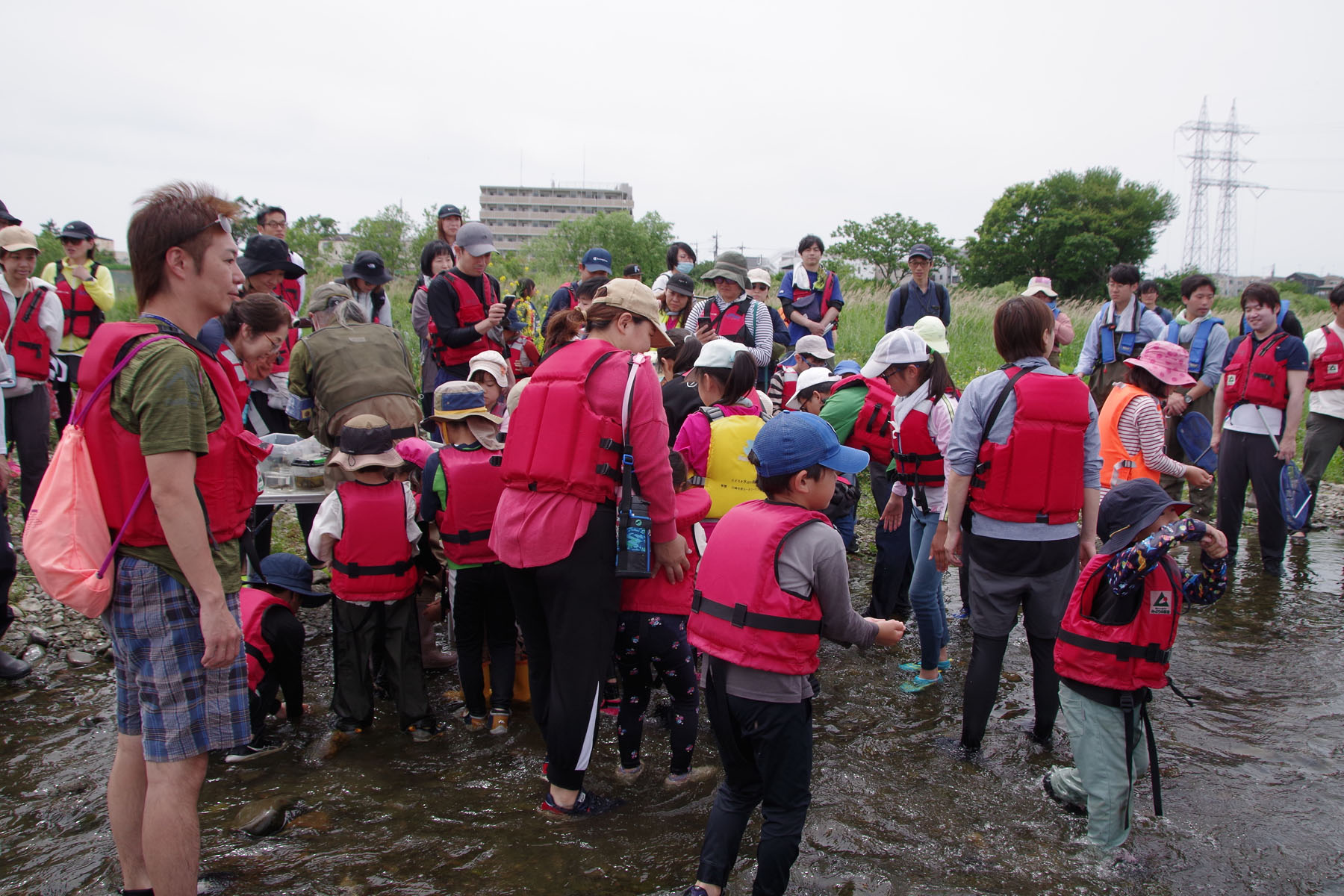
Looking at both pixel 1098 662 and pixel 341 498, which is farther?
pixel 341 498

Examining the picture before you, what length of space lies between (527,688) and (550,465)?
6.41ft

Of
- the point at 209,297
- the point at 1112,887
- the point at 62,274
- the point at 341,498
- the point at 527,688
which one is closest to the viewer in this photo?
the point at 209,297

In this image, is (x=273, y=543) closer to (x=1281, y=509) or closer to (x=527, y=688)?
(x=527, y=688)

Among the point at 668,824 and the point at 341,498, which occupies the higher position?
the point at 341,498

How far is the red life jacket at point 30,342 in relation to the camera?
216 inches

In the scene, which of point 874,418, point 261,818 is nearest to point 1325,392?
point 874,418

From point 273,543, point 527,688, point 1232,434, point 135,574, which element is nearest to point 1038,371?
point 527,688

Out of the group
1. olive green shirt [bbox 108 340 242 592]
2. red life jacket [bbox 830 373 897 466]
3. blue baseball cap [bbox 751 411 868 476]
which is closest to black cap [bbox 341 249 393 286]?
red life jacket [bbox 830 373 897 466]

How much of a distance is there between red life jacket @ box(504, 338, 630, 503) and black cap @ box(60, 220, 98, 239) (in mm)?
6786

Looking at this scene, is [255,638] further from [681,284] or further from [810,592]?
[681,284]

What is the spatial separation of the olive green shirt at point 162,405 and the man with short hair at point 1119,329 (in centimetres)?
763

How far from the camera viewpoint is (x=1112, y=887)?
2967 mm

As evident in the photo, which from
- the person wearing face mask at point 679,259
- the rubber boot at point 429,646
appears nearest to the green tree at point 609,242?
the person wearing face mask at point 679,259

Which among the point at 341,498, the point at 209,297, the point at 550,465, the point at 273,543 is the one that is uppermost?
the point at 209,297
